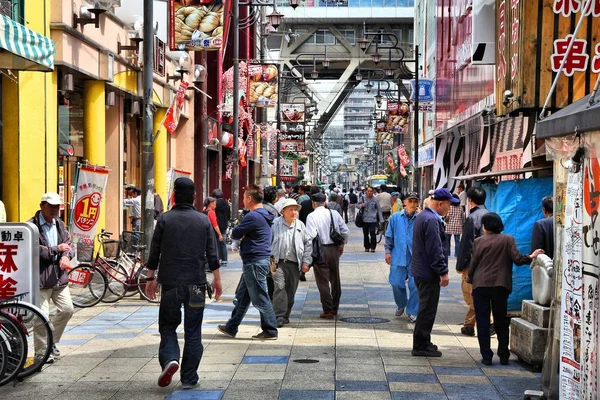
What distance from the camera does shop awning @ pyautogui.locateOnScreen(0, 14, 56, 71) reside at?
1065cm

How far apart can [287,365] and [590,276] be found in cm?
408

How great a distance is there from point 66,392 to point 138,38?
1296cm

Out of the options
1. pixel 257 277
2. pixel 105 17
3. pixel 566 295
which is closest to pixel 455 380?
pixel 566 295

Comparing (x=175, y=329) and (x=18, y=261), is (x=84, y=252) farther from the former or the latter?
(x=175, y=329)

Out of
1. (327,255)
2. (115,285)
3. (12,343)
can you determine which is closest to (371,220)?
(115,285)

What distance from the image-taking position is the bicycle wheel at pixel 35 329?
29.1 ft

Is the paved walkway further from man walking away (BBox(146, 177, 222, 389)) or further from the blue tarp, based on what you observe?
the blue tarp

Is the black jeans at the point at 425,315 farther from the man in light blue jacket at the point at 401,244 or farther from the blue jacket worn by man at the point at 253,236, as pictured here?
the man in light blue jacket at the point at 401,244

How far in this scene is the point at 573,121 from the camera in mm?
6691

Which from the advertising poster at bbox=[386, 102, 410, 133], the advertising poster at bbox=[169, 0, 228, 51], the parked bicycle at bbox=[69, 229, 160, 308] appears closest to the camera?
the parked bicycle at bbox=[69, 229, 160, 308]

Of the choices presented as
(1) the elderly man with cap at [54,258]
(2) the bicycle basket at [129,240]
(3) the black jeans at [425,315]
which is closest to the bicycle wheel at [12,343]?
(1) the elderly man with cap at [54,258]

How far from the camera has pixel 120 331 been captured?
1202 cm

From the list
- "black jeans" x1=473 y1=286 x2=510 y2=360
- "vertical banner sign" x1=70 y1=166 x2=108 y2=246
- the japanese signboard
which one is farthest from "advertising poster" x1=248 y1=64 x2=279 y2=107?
the japanese signboard

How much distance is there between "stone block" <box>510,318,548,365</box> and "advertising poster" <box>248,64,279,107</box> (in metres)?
27.5
